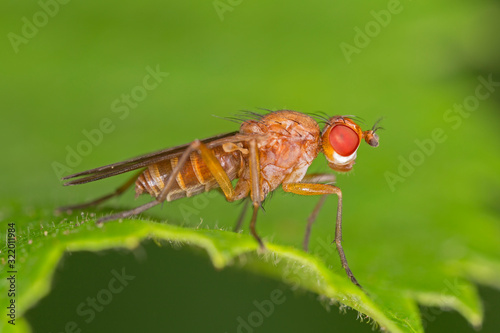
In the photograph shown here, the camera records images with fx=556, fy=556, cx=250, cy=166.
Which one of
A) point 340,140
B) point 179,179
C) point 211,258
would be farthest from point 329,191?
point 211,258

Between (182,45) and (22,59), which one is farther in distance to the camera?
(182,45)

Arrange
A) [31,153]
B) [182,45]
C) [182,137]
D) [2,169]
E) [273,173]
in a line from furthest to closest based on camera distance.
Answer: [182,45] → [182,137] → [31,153] → [2,169] → [273,173]

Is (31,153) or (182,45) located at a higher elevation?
(182,45)

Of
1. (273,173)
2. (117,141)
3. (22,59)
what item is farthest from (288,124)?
(22,59)

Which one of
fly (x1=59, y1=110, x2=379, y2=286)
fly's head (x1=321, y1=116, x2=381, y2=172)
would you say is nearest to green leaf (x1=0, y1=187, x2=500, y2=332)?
fly (x1=59, y1=110, x2=379, y2=286)

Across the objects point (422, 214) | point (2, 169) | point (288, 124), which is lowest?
point (422, 214)

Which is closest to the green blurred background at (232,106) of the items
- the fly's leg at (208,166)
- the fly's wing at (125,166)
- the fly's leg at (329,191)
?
the fly's leg at (329,191)

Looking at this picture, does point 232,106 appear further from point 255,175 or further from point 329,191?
point 329,191

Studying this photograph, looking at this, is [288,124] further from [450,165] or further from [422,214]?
[450,165]
